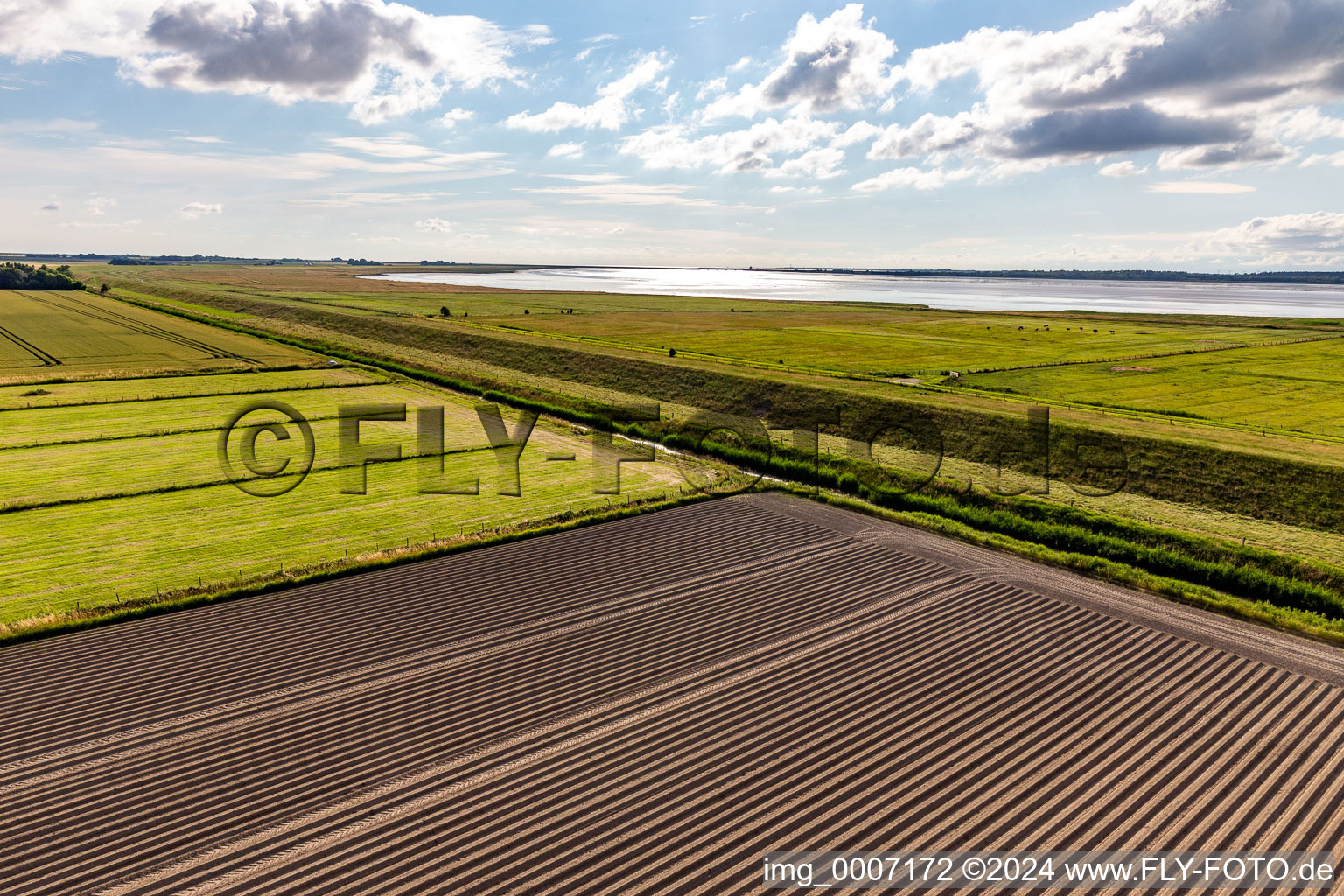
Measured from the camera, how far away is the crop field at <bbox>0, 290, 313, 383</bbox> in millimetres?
71562

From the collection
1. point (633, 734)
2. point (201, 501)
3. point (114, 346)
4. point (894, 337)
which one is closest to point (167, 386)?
point (114, 346)

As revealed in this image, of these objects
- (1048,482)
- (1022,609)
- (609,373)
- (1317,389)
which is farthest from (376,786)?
(1317,389)

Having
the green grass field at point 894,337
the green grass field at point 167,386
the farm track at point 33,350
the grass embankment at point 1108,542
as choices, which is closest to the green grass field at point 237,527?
the grass embankment at point 1108,542

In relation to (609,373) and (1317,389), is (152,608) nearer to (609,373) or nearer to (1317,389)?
(609,373)

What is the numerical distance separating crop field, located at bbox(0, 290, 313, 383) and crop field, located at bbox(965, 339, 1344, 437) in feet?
237

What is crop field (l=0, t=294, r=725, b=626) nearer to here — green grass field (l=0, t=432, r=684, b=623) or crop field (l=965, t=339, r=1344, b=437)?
green grass field (l=0, t=432, r=684, b=623)

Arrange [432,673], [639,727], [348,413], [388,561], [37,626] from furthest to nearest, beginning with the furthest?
[348,413]
[388,561]
[37,626]
[432,673]
[639,727]

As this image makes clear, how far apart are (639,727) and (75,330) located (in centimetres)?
11216

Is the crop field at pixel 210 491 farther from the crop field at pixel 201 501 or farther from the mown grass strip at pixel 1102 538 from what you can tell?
the mown grass strip at pixel 1102 538

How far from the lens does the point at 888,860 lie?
1397 cm

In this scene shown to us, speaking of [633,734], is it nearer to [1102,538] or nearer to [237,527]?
[237,527]

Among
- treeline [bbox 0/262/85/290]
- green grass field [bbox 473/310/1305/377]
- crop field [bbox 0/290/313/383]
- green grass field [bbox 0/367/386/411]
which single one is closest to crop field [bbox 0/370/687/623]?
green grass field [bbox 0/367/386/411]

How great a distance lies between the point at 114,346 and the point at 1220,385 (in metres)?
111

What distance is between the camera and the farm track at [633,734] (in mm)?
14188
